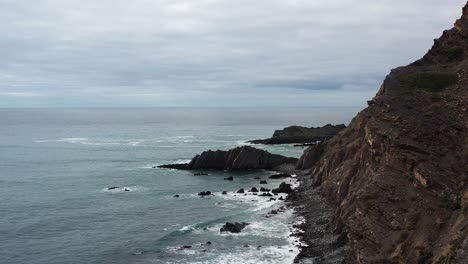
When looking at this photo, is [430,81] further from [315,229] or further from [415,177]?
[315,229]

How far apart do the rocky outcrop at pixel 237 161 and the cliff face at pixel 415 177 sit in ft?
201

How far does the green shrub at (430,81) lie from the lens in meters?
Result: 53.5

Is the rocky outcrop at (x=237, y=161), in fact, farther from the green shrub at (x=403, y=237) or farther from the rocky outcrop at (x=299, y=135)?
the green shrub at (x=403, y=237)

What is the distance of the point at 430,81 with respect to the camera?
54.6m

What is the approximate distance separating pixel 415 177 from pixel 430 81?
55.1 feet

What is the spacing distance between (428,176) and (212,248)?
87.8ft

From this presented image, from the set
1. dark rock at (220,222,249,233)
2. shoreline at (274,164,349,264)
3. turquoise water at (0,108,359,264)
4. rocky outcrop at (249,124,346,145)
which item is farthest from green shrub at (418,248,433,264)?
rocky outcrop at (249,124,346,145)

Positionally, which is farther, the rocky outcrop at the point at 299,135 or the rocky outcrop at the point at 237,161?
the rocky outcrop at the point at 299,135

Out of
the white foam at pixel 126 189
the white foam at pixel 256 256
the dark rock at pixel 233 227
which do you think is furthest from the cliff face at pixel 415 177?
the white foam at pixel 126 189

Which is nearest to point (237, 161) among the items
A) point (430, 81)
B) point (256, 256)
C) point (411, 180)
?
point (256, 256)

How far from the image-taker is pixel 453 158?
4350cm

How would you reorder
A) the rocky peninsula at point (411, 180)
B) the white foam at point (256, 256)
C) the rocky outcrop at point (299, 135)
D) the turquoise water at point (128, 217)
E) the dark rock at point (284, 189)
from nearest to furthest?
1. the rocky peninsula at point (411, 180)
2. the white foam at point (256, 256)
3. the turquoise water at point (128, 217)
4. the dark rock at point (284, 189)
5. the rocky outcrop at point (299, 135)

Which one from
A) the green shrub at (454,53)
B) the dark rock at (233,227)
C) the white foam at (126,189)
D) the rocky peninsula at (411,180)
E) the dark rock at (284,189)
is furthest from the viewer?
the white foam at (126,189)

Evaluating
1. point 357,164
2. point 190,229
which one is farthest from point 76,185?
point 357,164
